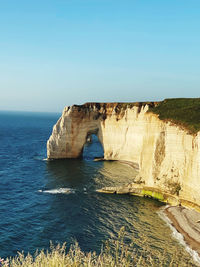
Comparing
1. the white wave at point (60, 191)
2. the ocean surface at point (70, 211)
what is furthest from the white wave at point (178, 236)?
the white wave at point (60, 191)

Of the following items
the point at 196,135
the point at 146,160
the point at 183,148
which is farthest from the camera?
the point at 146,160

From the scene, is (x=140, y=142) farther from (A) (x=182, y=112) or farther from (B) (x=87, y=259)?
(B) (x=87, y=259)

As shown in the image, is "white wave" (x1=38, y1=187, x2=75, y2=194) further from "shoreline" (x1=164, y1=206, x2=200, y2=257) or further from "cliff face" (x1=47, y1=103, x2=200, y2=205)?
"shoreline" (x1=164, y1=206, x2=200, y2=257)

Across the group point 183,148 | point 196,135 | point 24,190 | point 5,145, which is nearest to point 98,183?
point 24,190

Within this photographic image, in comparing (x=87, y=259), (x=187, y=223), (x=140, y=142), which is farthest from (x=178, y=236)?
(x=140, y=142)

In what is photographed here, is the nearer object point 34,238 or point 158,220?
point 34,238

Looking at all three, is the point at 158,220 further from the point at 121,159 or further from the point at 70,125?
the point at 70,125

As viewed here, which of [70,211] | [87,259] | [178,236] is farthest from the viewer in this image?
[70,211]
